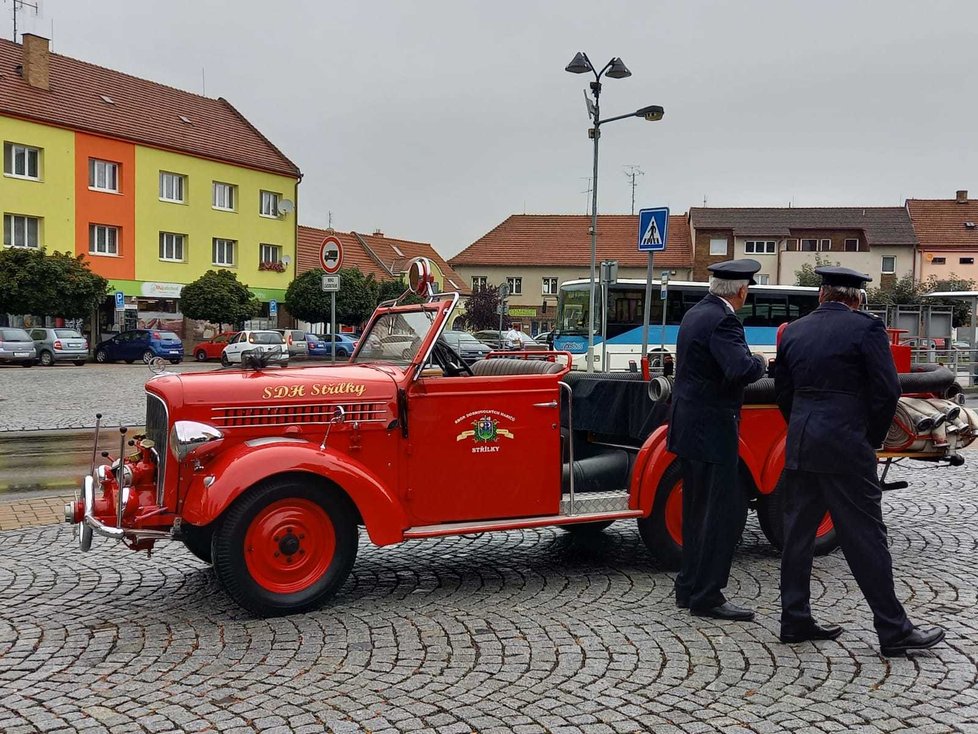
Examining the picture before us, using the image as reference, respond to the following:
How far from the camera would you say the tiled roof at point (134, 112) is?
39.0 metres

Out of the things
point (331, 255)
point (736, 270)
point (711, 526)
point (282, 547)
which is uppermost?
point (331, 255)

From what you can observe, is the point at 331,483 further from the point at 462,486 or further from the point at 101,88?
the point at 101,88

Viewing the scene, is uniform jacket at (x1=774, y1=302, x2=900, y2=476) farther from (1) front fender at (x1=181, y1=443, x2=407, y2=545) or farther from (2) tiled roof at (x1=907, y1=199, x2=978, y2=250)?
(2) tiled roof at (x1=907, y1=199, x2=978, y2=250)

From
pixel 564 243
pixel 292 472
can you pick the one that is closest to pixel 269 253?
pixel 564 243

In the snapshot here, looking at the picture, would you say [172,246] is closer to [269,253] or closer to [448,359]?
[269,253]

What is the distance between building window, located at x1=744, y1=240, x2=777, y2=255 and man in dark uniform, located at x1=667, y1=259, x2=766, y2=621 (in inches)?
2544

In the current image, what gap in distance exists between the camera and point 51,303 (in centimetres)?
3400

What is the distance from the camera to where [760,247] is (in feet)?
221

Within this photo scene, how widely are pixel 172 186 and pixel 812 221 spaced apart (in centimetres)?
4565

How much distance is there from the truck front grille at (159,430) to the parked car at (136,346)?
1256 inches

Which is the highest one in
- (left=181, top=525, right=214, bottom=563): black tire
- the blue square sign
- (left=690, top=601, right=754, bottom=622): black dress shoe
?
the blue square sign

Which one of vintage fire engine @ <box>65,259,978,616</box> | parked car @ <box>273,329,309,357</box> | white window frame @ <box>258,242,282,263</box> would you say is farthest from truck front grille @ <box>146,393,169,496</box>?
Result: white window frame @ <box>258,242,282,263</box>

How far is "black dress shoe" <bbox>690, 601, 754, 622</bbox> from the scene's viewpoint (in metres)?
4.89

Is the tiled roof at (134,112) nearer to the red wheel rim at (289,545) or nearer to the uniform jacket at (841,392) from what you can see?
the red wheel rim at (289,545)
